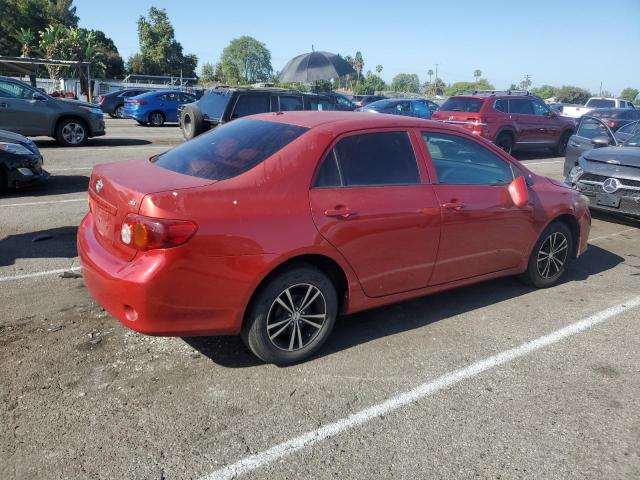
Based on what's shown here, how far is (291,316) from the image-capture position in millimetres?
3490

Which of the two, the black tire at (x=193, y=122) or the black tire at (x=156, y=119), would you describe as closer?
the black tire at (x=193, y=122)

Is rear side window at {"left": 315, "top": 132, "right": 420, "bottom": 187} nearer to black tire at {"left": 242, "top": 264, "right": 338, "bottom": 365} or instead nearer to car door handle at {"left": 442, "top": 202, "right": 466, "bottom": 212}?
car door handle at {"left": 442, "top": 202, "right": 466, "bottom": 212}

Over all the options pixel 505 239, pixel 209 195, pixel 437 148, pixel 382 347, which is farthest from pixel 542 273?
pixel 209 195

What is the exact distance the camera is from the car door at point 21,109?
1228 centimetres

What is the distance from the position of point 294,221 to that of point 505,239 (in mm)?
2134

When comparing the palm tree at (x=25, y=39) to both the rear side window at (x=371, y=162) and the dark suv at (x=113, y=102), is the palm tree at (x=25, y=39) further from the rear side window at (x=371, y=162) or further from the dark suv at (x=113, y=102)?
the rear side window at (x=371, y=162)

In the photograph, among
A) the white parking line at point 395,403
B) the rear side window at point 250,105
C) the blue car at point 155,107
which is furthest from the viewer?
the blue car at point 155,107

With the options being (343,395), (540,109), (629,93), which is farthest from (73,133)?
(629,93)

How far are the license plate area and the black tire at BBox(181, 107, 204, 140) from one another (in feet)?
23.6

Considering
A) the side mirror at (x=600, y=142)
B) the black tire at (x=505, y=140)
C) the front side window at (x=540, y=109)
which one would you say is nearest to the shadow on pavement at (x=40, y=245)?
the side mirror at (x=600, y=142)

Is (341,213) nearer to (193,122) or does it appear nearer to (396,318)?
(396,318)

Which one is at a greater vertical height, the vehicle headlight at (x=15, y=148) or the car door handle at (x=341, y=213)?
the vehicle headlight at (x=15, y=148)

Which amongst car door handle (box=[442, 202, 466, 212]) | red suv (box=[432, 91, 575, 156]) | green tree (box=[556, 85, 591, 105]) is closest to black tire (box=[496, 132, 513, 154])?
red suv (box=[432, 91, 575, 156])

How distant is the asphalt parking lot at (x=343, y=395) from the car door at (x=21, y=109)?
9.08 metres
